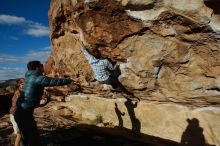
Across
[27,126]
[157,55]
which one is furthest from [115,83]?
[27,126]

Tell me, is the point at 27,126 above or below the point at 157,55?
below

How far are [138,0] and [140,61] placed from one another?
5.88 ft

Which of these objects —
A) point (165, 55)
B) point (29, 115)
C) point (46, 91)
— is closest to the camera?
point (29, 115)

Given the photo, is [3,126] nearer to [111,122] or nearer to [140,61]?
[111,122]

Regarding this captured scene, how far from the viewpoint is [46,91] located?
13.6 metres

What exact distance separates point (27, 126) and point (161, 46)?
348 centimetres

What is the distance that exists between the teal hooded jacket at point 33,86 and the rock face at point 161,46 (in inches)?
84.7

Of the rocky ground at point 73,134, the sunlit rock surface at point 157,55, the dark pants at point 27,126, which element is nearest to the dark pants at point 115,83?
the sunlit rock surface at point 157,55

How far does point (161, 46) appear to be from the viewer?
7.16m

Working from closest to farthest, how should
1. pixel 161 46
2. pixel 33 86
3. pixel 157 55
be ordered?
pixel 33 86
pixel 161 46
pixel 157 55

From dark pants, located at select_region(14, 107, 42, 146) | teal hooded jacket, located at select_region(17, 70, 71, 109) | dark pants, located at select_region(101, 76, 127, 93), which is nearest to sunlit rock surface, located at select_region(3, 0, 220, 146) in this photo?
dark pants, located at select_region(101, 76, 127, 93)

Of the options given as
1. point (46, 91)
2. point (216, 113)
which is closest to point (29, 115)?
point (216, 113)

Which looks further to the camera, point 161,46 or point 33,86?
point 161,46

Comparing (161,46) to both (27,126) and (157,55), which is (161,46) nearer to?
(157,55)
